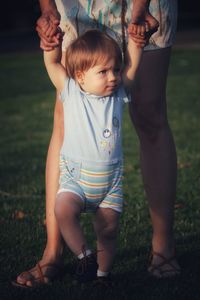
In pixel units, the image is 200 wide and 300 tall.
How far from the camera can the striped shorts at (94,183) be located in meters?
3.46

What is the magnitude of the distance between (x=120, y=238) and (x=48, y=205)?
0.73m

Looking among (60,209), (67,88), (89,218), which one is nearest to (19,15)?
(89,218)

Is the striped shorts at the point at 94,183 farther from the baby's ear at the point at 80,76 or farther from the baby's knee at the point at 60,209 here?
the baby's ear at the point at 80,76

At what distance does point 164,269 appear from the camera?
3.88 meters

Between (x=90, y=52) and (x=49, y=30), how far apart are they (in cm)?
22

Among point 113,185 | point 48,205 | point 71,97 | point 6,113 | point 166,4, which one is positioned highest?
point 166,4

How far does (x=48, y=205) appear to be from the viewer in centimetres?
390

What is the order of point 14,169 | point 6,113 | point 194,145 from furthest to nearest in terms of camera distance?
point 6,113 < point 194,145 < point 14,169

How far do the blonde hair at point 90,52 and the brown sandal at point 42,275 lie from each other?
950mm

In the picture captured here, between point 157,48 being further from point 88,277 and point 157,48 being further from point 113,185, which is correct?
point 88,277

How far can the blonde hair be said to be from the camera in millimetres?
3453

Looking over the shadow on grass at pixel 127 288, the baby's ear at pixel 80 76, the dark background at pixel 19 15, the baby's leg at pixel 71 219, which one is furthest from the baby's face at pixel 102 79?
the dark background at pixel 19 15

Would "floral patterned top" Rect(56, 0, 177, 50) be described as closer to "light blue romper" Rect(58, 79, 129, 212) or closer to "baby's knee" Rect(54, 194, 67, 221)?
"light blue romper" Rect(58, 79, 129, 212)

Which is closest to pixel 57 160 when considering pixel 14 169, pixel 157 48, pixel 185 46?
pixel 157 48
